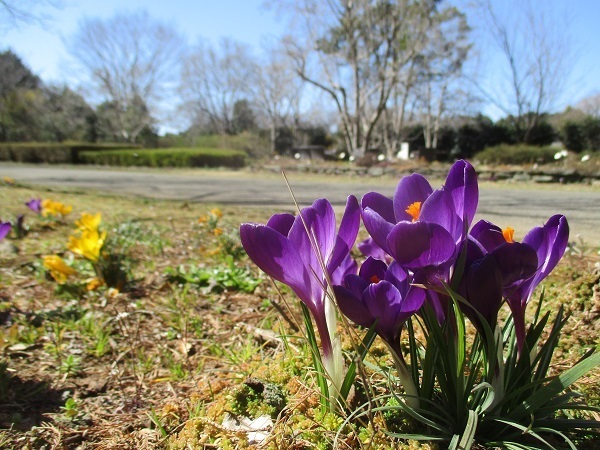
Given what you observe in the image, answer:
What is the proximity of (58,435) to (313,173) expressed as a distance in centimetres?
1554

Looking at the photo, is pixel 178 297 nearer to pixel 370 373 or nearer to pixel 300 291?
pixel 370 373

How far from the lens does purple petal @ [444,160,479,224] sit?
0.76 m

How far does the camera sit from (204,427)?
3.61ft

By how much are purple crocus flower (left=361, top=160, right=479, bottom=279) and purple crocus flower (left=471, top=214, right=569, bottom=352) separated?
0.20ft

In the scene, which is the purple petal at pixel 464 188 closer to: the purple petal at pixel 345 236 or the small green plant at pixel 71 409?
the purple petal at pixel 345 236

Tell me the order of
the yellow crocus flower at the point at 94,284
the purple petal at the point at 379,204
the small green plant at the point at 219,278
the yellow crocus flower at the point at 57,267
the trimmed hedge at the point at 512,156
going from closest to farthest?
the purple petal at the point at 379,204, the yellow crocus flower at the point at 57,267, the yellow crocus flower at the point at 94,284, the small green plant at the point at 219,278, the trimmed hedge at the point at 512,156

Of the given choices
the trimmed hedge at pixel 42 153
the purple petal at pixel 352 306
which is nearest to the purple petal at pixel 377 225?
the purple petal at pixel 352 306

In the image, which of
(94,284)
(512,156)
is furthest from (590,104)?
(94,284)

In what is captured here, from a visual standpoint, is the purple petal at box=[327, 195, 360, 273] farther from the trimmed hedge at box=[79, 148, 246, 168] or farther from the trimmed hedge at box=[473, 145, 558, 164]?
the trimmed hedge at box=[79, 148, 246, 168]

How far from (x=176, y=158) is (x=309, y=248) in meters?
23.0

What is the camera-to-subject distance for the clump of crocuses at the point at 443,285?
71 centimetres

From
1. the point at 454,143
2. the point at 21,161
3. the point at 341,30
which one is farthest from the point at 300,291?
the point at 454,143

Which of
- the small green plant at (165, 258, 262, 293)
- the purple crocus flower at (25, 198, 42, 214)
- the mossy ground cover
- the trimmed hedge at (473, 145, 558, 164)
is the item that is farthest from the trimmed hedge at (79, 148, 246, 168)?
the small green plant at (165, 258, 262, 293)

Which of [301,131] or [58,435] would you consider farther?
[301,131]
